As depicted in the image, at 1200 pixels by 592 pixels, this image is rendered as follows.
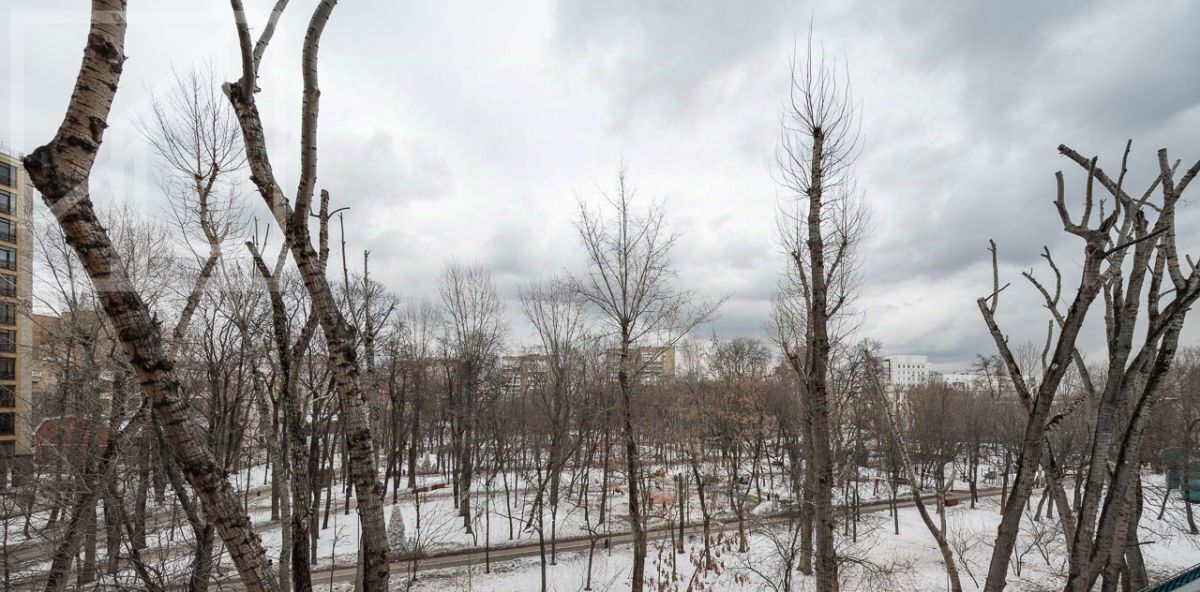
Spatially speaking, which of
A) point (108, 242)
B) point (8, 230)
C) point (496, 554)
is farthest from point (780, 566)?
point (8, 230)

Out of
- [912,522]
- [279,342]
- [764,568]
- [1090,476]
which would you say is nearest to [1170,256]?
[1090,476]

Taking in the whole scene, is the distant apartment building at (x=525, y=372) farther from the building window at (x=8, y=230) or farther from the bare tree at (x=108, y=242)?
the building window at (x=8, y=230)

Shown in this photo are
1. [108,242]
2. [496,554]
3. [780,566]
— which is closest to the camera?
[108,242]

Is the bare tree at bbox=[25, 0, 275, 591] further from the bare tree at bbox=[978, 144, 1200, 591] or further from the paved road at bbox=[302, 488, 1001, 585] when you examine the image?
the paved road at bbox=[302, 488, 1001, 585]

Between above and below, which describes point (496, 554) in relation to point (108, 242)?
below

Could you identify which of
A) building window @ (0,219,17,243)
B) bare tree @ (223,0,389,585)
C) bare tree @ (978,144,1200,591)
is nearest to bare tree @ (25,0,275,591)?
bare tree @ (223,0,389,585)

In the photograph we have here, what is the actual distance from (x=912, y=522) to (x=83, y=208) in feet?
91.1

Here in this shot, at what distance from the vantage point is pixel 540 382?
76.0ft

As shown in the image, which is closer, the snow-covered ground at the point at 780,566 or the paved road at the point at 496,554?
the snow-covered ground at the point at 780,566

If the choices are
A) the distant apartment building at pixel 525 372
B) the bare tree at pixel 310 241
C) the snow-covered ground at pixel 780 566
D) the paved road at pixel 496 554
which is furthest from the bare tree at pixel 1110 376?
the distant apartment building at pixel 525 372

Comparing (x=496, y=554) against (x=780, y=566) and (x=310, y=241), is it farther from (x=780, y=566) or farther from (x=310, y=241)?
(x=310, y=241)

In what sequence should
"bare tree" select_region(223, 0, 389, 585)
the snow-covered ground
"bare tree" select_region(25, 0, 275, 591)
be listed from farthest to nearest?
the snow-covered ground
"bare tree" select_region(223, 0, 389, 585)
"bare tree" select_region(25, 0, 275, 591)

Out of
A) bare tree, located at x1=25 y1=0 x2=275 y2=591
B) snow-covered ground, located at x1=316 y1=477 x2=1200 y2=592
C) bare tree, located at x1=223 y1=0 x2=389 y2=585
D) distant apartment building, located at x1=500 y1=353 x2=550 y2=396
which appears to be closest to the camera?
bare tree, located at x1=25 y1=0 x2=275 y2=591

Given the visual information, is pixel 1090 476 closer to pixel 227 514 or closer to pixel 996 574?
pixel 996 574
